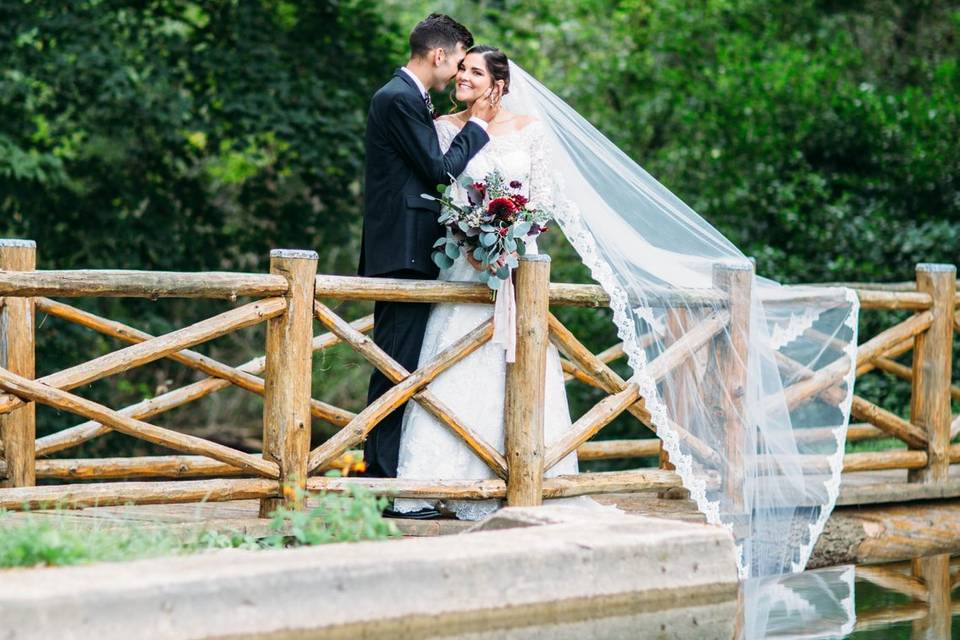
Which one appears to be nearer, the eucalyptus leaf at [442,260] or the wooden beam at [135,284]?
the wooden beam at [135,284]

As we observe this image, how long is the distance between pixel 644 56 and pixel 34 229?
6648 mm

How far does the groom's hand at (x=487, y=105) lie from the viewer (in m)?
5.47

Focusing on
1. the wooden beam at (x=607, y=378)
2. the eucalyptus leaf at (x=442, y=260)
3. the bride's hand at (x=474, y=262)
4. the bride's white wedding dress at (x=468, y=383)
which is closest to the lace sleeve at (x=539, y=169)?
the bride's white wedding dress at (x=468, y=383)

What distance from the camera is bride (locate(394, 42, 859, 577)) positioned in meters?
5.50

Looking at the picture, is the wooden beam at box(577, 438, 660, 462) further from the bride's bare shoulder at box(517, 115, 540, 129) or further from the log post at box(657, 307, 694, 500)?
the bride's bare shoulder at box(517, 115, 540, 129)

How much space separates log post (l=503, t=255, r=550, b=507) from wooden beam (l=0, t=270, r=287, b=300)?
1058mm

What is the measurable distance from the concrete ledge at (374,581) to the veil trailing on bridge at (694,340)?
1.56 m

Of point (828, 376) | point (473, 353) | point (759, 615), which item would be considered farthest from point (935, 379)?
point (473, 353)

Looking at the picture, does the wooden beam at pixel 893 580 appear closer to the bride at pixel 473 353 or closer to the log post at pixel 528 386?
the log post at pixel 528 386

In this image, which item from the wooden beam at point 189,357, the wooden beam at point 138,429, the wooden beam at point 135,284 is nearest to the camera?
the wooden beam at point 135,284

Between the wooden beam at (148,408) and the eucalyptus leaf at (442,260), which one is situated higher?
the eucalyptus leaf at (442,260)

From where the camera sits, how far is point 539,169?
18.2 ft

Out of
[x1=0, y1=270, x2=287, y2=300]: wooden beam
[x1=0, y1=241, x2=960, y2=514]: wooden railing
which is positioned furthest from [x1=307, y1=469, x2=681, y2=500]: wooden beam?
[x1=0, y1=270, x2=287, y2=300]: wooden beam

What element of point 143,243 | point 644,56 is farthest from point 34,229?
point 644,56
